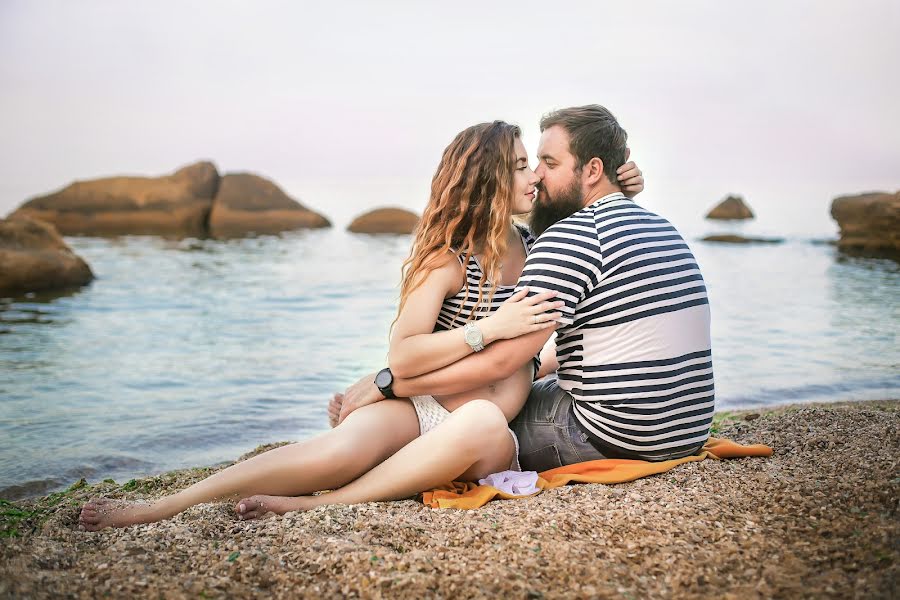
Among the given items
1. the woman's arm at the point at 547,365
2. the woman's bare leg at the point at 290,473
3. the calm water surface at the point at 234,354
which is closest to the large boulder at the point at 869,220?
the calm water surface at the point at 234,354

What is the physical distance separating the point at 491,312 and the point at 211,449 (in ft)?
10.6

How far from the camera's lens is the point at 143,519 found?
3.26m

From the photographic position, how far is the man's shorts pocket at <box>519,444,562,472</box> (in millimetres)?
3580

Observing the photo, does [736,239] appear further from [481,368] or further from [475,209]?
[481,368]

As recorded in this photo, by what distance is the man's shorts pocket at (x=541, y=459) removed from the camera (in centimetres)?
358

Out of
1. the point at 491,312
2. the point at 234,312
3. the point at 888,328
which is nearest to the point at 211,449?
the point at 491,312

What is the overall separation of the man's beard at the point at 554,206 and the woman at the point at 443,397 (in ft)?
0.39

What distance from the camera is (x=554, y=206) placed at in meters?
3.77

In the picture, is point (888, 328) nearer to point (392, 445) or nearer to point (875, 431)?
point (875, 431)

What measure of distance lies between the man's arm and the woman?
0.14 ft

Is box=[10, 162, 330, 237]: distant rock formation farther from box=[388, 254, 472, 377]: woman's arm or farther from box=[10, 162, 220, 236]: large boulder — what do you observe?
box=[388, 254, 472, 377]: woman's arm

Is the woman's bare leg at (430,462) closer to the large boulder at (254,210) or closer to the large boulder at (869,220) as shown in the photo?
the large boulder at (869,220)

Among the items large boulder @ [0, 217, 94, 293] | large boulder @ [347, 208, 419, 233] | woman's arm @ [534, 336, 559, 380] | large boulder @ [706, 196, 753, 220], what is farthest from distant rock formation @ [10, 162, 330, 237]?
woman's arm @ [534, 336, 559, 380]

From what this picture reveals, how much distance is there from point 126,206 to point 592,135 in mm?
31574
